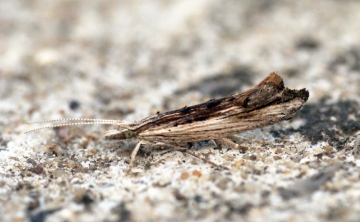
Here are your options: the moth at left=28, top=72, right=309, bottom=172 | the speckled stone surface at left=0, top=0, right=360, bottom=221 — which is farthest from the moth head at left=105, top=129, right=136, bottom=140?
the speckled stone surface at left=0, top=0, right=360, bottom=221

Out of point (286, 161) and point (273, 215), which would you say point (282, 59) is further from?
point (273, 215)

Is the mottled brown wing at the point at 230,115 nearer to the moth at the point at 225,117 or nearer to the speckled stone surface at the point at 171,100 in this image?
the moth at the point at 225,117

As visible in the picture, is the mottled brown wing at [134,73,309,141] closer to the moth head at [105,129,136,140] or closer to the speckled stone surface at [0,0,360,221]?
the moth head at [105,129,136,140]

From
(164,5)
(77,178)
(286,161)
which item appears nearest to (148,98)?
(77,178)

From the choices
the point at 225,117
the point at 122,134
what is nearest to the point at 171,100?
the point at 122,134

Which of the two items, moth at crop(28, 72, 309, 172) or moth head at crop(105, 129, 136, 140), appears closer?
moth at crop(28, 72, 309, 172)

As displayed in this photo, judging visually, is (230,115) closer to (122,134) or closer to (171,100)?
(122,134)

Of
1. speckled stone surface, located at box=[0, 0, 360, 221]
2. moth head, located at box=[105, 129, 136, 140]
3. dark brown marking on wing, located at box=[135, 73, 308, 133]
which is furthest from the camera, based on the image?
moth head, located at box=[105, 129, 136, 140]
